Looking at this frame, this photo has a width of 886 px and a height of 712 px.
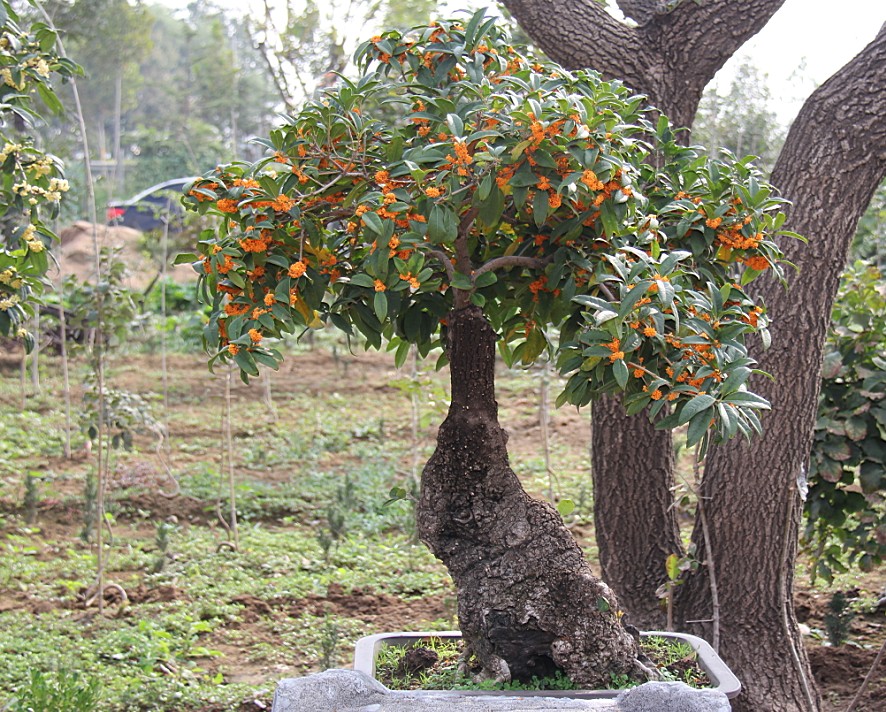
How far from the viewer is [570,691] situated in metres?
2.01

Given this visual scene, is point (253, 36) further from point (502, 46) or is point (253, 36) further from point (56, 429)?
point (502, 46)

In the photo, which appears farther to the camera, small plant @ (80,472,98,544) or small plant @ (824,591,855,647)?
small plant @ (80,472,98,544)

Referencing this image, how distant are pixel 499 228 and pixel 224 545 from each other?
332cm

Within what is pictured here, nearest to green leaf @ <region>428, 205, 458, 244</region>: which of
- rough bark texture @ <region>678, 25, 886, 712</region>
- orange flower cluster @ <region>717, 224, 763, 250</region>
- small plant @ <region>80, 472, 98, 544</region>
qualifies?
Answer: orange flower cluster @ <region>717, 224, 763, 250</region>

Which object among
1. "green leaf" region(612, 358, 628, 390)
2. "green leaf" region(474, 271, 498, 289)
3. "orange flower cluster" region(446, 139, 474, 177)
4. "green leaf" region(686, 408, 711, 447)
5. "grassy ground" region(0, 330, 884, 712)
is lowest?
"grassy ground" region(0, 330, 884, 712)

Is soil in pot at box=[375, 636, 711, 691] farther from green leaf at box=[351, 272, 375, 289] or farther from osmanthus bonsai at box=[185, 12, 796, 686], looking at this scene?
green leaf at box=[351, 272, 375, 289]

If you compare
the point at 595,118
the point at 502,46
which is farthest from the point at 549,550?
the point at 502,46

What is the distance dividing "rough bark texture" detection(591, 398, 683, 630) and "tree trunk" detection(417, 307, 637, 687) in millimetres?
1074

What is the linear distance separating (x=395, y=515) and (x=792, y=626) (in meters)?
2.90

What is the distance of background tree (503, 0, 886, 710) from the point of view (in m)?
2.89

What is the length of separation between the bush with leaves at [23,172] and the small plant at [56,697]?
103 cm

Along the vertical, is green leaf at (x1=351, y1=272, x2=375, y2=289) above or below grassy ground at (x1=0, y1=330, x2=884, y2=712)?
above

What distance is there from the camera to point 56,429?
7.07 meters

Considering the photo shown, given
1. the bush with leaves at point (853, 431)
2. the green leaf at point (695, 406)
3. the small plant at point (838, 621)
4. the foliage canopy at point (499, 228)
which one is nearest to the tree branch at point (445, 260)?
the foliage canopy at point (499, 228)
